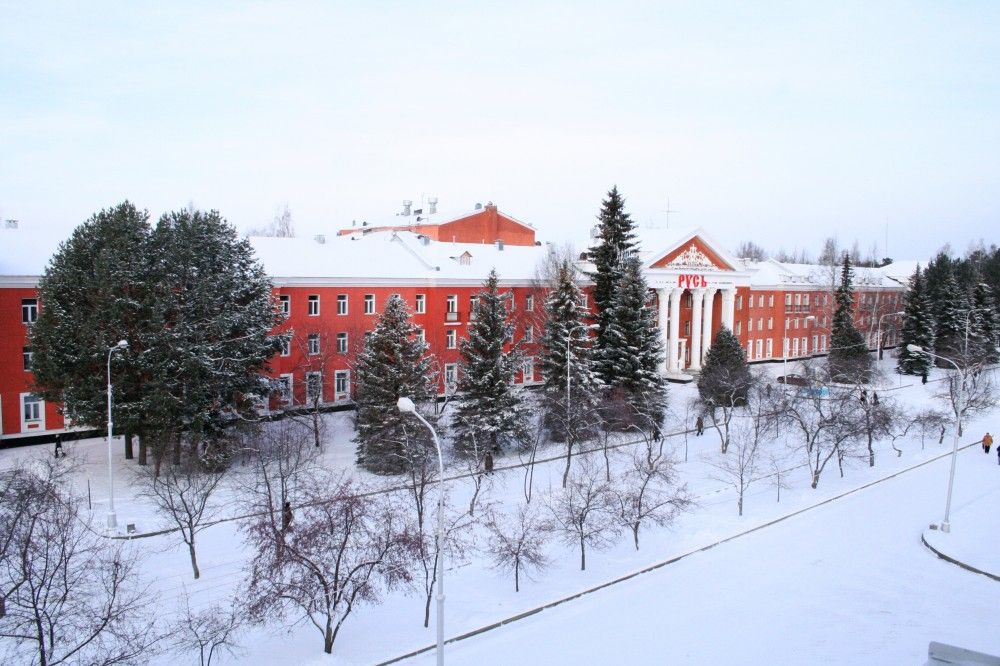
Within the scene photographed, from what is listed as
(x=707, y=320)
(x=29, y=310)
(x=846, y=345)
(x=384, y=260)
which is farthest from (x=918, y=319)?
(x=29, y=310)

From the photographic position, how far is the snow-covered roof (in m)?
39.2

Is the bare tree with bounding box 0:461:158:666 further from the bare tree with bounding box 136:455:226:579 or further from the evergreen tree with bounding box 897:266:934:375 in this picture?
the evergreen tree with bounding box 897:266:934:375

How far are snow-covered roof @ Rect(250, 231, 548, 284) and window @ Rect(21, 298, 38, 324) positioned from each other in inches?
391

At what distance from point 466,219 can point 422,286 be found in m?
22.7

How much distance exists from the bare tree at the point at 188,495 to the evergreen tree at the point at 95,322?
8.99 ft

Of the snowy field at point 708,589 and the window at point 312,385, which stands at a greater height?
the window at point 312,385

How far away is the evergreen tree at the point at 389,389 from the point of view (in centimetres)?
2862

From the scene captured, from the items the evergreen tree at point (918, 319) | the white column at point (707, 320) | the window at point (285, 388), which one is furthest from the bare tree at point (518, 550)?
the evergreen tree at point (918, 319)

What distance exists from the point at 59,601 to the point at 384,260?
30129 mm

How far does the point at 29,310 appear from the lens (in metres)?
31.5

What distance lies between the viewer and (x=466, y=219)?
64.2 metres

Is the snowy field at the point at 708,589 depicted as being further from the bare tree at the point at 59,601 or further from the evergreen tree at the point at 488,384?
the evergreen tree at the point at 488,384

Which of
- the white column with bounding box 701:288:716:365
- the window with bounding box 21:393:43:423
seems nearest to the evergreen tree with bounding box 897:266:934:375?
the white column with bounding box 701:288:716:365

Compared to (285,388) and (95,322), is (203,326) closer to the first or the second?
(95,322)
